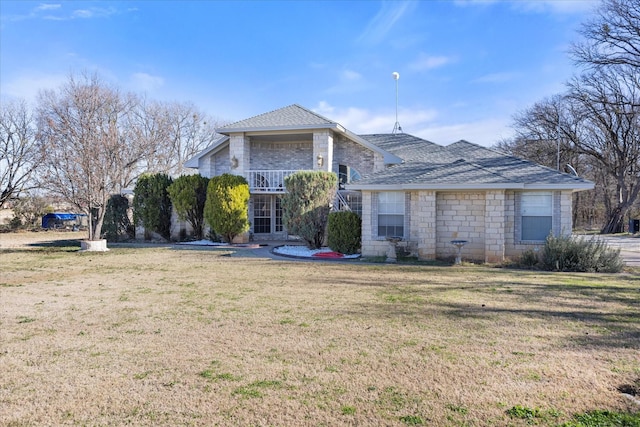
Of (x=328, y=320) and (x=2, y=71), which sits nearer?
(x=328, y=320)

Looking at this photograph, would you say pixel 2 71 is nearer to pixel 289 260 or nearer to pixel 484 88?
pixel 289 260

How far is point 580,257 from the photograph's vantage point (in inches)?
449

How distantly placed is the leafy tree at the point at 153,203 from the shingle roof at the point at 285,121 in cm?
401

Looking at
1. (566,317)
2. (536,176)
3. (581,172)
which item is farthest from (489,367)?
(581,172)

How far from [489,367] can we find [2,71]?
28.4 metres

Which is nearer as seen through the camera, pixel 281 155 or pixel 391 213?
pixel 391 213

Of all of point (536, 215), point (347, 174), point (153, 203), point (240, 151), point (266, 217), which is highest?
point (240, 151)

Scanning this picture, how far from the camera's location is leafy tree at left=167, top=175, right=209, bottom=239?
19.3 metres

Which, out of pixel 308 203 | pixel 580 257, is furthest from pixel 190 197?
pixel 580 257

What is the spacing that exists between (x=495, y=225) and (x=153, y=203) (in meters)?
15.5

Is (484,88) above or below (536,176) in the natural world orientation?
above

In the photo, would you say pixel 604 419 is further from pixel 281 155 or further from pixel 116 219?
pixel 116 219

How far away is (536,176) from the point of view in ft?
44.0

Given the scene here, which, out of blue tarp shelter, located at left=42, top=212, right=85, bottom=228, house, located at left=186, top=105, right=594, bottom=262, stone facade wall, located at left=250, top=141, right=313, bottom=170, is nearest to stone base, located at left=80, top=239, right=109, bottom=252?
stone facade wall, located at left=250, top=141, right=313, bottom=170
